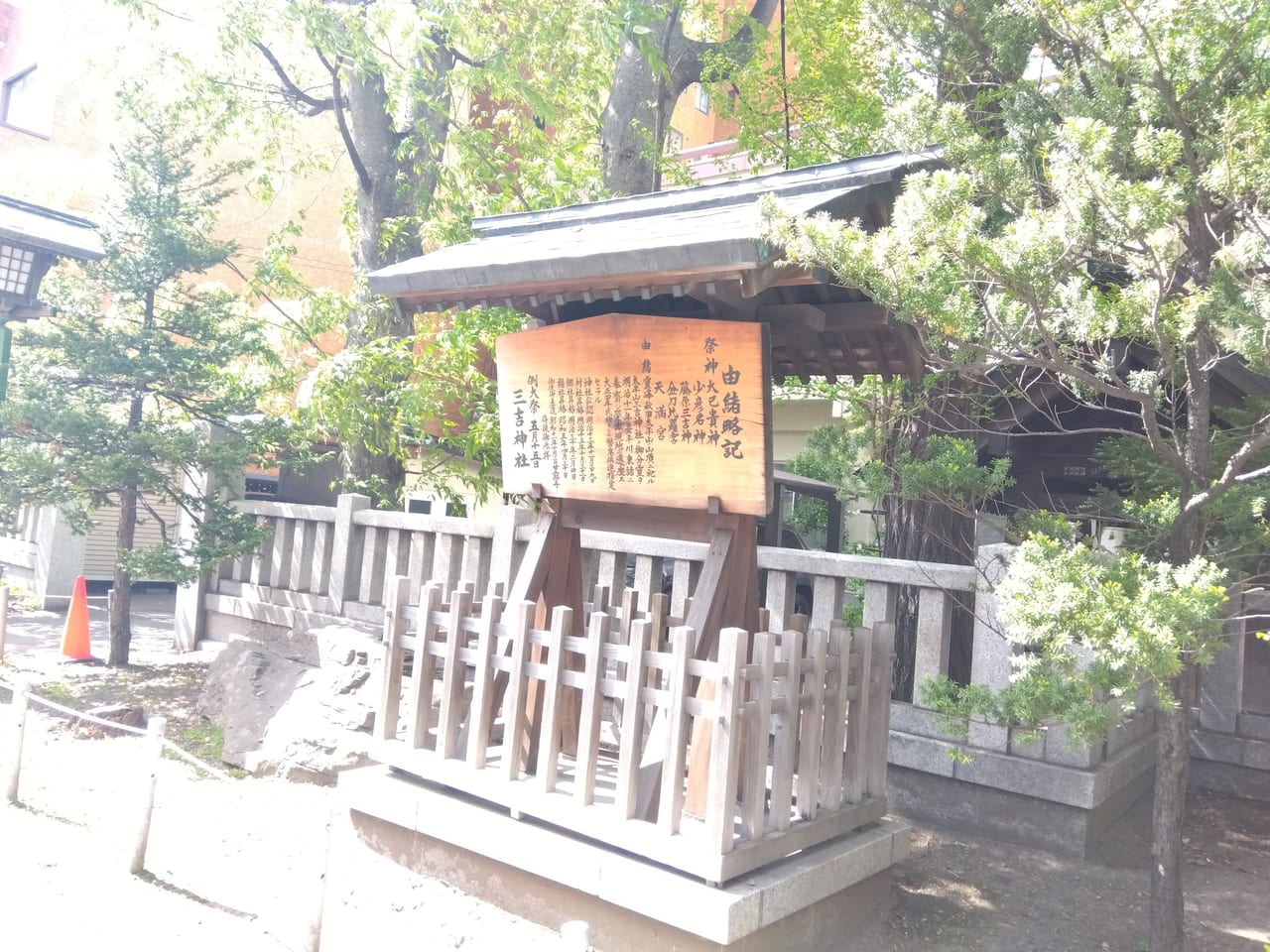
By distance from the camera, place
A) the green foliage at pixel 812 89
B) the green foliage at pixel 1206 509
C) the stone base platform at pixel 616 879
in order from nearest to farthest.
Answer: the stone base platform at pixel 616 879 → the green foliage at pixel 1206 509 → the green foliage at pixel 812 89

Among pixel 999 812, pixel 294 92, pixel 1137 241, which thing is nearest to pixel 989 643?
pixel 999 812

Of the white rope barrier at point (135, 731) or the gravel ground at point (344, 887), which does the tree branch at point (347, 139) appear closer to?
the white rope barrier at point (135, 731)

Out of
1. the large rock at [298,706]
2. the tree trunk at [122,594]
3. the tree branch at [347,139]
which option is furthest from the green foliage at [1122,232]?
the tree trunk at [122,594]

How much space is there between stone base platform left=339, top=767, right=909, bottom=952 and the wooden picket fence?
9 centimetres

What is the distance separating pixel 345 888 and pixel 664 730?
229cm

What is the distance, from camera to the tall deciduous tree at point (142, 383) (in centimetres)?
989

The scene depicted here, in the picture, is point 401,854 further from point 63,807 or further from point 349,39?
point 349,39

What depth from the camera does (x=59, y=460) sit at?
10.0 m

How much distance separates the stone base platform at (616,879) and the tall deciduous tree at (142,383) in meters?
6.03

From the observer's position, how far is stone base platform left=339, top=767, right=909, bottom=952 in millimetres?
3916

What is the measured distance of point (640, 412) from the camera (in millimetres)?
5051

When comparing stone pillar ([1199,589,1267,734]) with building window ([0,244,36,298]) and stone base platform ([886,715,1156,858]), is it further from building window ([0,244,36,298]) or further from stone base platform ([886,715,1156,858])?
building window ([0,244,36,298])

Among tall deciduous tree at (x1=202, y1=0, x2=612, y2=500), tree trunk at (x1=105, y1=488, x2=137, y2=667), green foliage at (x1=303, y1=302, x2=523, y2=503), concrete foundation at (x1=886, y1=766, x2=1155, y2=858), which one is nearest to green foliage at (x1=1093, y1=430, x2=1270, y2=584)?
concrete foundation at (x1=886, y1=766, x2=1155, y2=858)

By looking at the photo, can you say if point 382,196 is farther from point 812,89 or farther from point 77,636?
point 77,636
